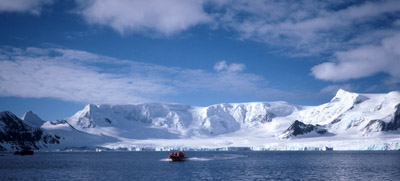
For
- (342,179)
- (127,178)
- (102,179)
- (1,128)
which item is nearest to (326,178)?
(342,179)

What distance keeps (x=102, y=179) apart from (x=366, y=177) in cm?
4795

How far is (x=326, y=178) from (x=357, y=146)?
14838cm

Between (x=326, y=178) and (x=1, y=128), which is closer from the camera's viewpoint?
(x=326, y=178)

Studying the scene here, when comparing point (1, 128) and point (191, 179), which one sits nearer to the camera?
point (191, 179)

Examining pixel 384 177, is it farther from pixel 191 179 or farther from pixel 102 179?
pixel 102 179

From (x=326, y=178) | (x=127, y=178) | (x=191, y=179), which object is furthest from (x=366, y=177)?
(x=127, y=178)

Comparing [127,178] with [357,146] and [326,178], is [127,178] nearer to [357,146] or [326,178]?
[326,178]

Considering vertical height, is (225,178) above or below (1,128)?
below

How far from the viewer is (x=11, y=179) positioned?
66625mm

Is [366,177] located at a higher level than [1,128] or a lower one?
lower

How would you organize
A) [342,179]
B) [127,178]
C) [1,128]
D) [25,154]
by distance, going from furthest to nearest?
[1,128] → [25,154] → [127,178] → [342,179]

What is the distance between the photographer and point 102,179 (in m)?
66.4

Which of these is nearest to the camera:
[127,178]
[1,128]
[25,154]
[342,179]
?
[342,179]

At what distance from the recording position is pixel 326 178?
65.6 metres
